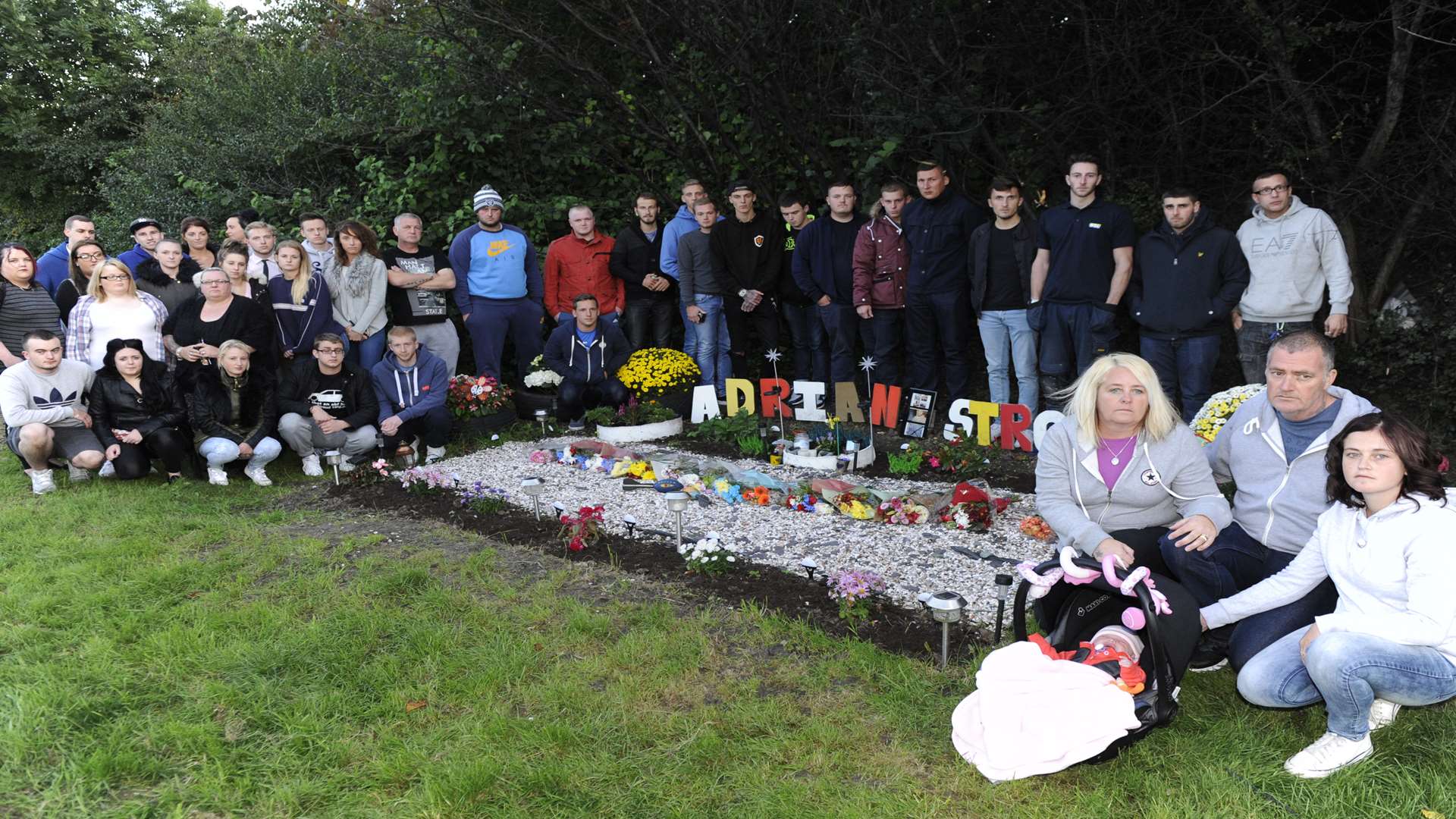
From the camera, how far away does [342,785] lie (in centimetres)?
290

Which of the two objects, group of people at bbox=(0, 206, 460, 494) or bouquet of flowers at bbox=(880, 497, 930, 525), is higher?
group of people at bbox=(0, 206, 460, 494)

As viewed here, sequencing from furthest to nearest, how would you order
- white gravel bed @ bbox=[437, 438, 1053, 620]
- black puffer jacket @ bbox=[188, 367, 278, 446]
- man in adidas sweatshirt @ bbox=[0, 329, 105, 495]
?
black puffer jacket @ bbox=[188, 367, 278, 446] → man in adidas sweatshirt @ bbox=[0, 329, 105, 495] → white gravel bed @ bbox=[437, 438, 1053, 620]

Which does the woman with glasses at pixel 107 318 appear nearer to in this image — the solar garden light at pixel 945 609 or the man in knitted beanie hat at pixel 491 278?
the man in knitted beanie hat at pixel 491 278

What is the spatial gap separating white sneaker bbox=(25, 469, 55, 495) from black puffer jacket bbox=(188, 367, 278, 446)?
0.89 metres

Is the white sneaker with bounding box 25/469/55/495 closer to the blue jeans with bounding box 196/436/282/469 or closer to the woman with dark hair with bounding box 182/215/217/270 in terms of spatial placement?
the blue jeans with bounding box 196/436/282/469

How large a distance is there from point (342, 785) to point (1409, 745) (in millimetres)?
3180

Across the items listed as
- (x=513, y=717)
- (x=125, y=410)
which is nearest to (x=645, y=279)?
(x=125, y=410)

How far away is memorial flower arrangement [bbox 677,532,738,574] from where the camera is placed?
4547mm

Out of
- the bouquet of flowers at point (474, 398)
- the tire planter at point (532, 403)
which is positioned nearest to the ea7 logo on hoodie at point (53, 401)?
the bouquet of flowers at point (474, 398)

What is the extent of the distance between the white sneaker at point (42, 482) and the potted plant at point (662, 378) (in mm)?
4004

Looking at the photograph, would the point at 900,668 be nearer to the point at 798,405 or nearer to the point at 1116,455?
the point at 1116,455

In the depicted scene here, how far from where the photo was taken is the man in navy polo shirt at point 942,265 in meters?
7.02

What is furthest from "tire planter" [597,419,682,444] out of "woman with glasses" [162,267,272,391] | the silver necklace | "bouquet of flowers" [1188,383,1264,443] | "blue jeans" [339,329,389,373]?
the silver necklace

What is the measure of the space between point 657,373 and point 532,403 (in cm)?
114
